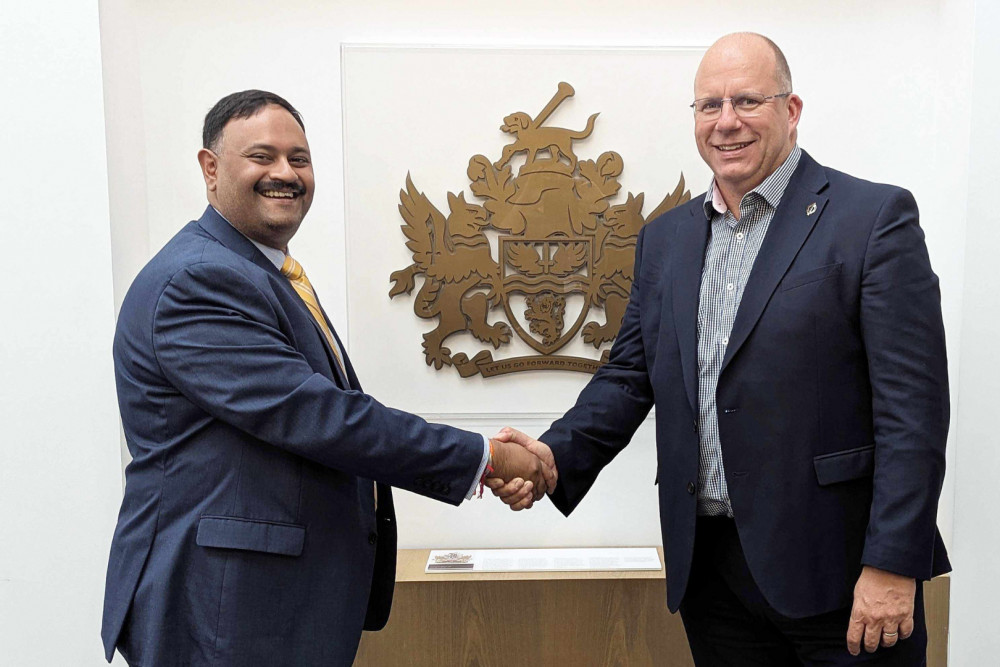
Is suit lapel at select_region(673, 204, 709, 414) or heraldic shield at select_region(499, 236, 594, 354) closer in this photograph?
suit lapel at select_region(673, 204, 709, 414)

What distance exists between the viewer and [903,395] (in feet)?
5.14

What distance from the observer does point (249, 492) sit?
5.15 feet

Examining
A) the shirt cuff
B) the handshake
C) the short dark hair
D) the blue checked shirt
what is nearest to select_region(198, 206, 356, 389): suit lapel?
the short dark hair

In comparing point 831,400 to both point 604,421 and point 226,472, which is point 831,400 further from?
point 226,472

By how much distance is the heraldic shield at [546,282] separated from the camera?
2.75m

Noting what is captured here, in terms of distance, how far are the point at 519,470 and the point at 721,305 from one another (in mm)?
645

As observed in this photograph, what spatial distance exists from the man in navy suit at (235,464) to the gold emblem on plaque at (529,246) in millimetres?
1058

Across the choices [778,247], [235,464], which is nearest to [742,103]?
[778,247]

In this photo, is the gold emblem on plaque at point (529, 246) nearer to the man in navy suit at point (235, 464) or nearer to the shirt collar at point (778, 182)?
the shirt collar at point (778, 182)

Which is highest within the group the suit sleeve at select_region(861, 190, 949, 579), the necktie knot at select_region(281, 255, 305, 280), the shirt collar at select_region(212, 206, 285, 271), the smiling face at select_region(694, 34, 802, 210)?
the smiling face at select_region(694, 34, 802, 210)

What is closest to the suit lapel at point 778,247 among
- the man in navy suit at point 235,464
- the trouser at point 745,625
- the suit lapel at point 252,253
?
the trouser at point 745,625

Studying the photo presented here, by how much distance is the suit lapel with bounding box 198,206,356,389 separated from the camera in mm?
1701

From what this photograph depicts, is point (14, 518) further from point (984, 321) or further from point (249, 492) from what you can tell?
point (984, 321)

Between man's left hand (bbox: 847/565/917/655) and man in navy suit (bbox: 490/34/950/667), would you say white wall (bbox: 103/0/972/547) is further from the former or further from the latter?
man's left hand (bbox: 847/565/917/655)
